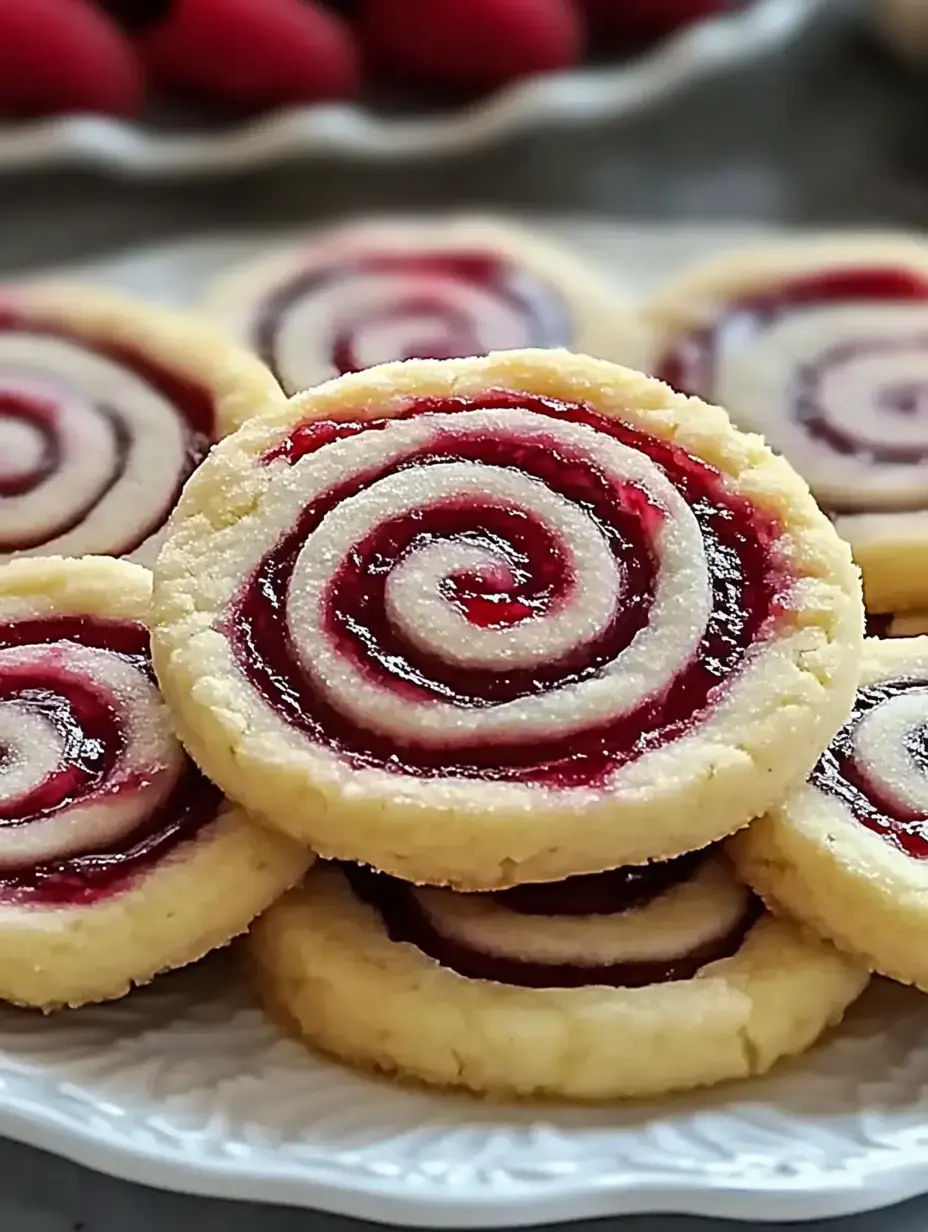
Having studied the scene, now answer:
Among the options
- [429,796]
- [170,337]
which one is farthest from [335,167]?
[429,796]

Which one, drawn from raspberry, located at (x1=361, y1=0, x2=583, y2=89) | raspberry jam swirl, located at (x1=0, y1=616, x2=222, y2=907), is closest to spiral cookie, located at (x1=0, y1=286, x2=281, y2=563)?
raspberry jam swirl, located at (x1=0, y1=616, x2=222, y2=907)

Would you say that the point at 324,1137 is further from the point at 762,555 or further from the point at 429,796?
the point at 762,555

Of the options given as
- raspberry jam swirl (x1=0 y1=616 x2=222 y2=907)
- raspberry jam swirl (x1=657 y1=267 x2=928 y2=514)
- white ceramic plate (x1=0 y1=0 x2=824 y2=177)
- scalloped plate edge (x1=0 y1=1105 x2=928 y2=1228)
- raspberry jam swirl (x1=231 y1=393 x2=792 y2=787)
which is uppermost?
white ceramic plate (x1=0 y1=0 x2=824 y2=177)

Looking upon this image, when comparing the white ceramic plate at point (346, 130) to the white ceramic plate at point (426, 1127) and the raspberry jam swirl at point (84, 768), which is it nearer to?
the raspberry jam swirl at point (84, 768)

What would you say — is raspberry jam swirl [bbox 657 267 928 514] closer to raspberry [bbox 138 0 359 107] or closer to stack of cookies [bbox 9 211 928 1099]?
stack of cookies [bbox 9 211 928 1099]

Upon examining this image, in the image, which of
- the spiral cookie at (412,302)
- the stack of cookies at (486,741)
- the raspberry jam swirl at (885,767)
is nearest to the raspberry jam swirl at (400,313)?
the spiral cookie at (412,302)

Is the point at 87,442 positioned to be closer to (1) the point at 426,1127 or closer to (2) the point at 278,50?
(1) the point at 426,1127
